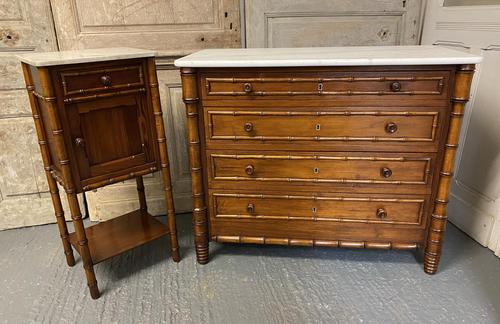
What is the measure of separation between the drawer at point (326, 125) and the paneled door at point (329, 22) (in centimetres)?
81

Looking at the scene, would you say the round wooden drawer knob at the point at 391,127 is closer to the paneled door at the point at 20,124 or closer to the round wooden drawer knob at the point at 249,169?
the round wooden drawer knob at the point at 249,169

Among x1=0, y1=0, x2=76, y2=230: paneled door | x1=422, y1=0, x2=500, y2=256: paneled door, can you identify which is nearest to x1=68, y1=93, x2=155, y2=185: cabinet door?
x1=0, y1=0, x2=76, y2=230: paneled door

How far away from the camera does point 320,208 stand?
6.34 ft

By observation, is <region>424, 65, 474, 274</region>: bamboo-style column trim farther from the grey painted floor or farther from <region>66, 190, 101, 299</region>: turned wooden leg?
<region>66, 190, 101, 299</region>: turned wooden leg

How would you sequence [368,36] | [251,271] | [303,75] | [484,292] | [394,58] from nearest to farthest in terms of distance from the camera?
[394,58], [303,75], [484,292], [251,271], [368,36]

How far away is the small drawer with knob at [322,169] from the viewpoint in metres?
1.81

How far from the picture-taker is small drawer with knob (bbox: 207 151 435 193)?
181 centimetres

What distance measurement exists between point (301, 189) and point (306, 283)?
0.50m

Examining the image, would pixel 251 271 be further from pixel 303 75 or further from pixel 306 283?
pixel 303 75

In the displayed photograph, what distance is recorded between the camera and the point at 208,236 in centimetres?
209

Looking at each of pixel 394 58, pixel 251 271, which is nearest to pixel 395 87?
pixel 394 58

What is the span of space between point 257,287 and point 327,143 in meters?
0.82

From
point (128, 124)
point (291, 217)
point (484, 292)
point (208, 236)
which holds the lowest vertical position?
point (484, 292)

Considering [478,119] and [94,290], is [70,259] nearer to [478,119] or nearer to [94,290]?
[94,290]
